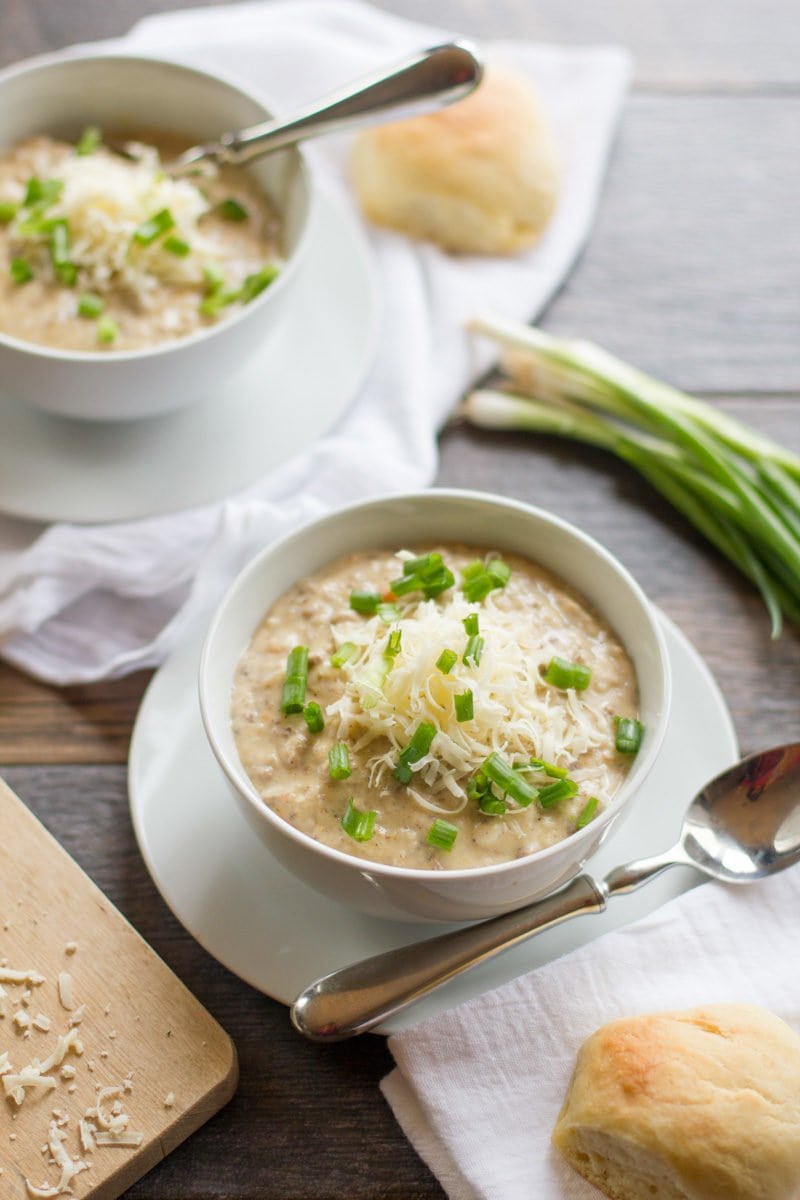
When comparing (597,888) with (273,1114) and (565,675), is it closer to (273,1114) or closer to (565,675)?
(565,675)

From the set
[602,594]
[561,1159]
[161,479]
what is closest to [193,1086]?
[561,1159]

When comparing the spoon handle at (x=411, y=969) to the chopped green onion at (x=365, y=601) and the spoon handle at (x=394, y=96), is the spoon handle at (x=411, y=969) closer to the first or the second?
the chopped green onion at (x=365, y=601)

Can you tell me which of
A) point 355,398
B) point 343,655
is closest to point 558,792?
point 343,655

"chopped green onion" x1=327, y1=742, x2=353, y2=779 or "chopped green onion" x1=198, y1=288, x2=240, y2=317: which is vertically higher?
"chopped green onion" x1=198, y1=288, x2=240, y2=317

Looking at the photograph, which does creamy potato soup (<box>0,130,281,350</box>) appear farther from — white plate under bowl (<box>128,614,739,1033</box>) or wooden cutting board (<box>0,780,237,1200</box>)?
wooden cutting board (<box>0,780,237,1200</box>)

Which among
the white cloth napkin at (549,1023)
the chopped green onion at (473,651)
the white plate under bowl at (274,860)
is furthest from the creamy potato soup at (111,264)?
the white cloth napkin at (549,1023)

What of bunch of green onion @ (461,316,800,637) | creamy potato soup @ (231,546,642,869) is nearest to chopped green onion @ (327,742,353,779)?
creamy potato soup @ (231,546,642,869)

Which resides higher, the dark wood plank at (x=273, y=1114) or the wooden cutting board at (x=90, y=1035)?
the wooden cutting board at (x=90, y=1035)
